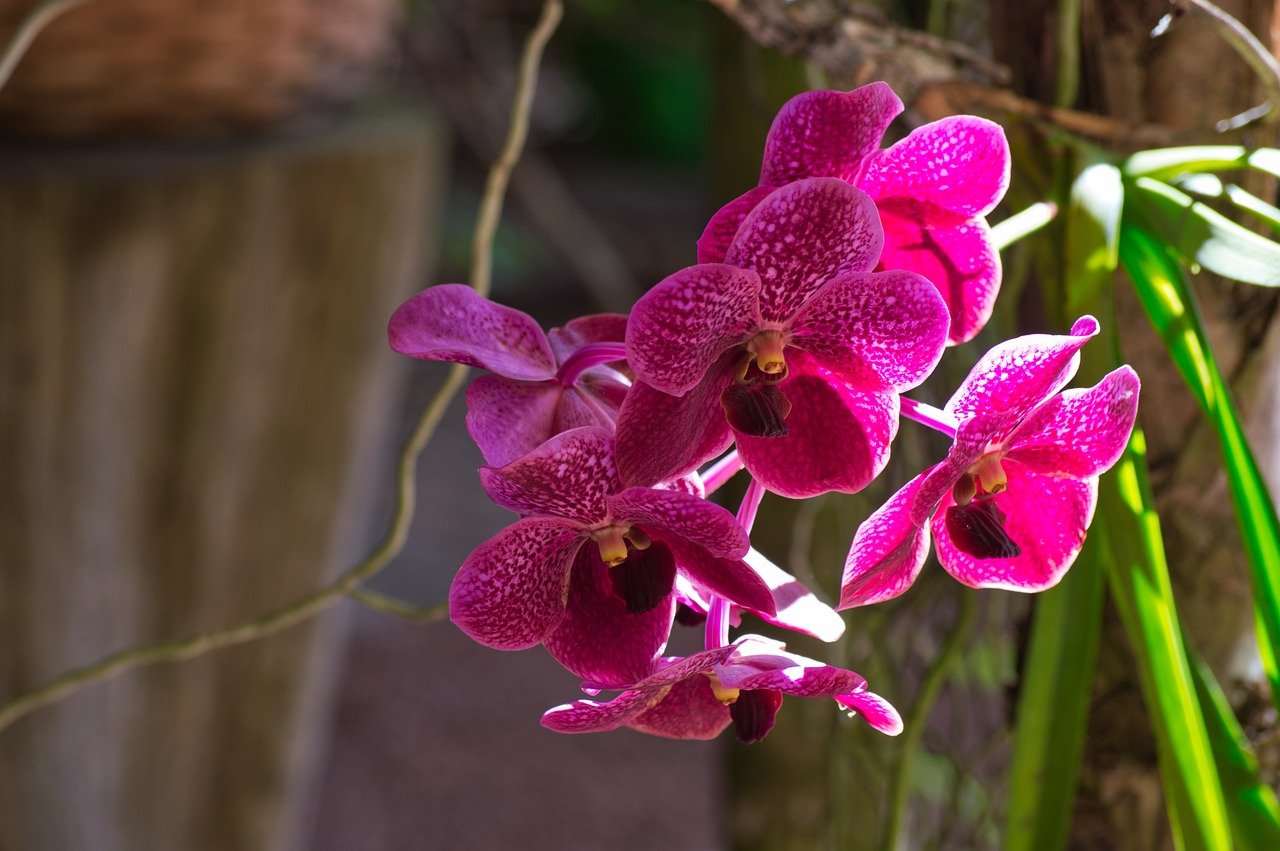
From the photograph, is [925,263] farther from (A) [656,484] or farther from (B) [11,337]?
(B) [11,337]

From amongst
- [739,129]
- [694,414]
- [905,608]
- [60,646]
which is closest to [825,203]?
[694,414]

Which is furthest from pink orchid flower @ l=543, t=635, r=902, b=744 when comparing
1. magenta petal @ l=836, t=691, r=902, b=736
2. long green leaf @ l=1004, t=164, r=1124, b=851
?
long green leaf @ l=1004, t=164, r=1124, b=851

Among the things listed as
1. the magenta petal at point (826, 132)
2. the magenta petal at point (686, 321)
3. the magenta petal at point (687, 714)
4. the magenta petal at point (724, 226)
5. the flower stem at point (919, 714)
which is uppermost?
the magenta petal at point (826, 132)

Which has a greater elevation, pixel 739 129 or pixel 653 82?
pixel 739 129

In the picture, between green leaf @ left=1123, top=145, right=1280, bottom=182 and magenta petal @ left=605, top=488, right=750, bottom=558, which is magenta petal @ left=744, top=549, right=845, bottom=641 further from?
green leaf @ left=1123, top=145, right=1280, bottom=182

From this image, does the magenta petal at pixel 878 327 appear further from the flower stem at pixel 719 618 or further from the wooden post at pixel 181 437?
the wooden post at pixel 181 437

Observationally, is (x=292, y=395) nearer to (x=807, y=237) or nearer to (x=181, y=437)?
(x=181, y=437)

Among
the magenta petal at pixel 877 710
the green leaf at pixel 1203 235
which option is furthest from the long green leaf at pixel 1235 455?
the magenta petal at pixel 877 710
